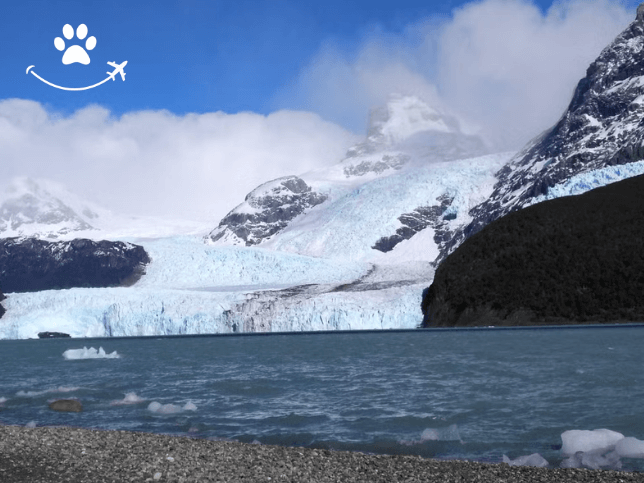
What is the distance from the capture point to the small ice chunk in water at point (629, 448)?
16875 millimetres

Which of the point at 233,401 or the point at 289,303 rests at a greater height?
the point at 289,303

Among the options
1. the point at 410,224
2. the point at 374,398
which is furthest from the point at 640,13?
the point at 374,398

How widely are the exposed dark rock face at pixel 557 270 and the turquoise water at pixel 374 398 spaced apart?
44378 millimetres

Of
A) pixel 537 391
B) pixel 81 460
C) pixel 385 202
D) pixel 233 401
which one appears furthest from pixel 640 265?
pixel 385 202

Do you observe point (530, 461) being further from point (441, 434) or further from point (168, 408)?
point (168, 408)

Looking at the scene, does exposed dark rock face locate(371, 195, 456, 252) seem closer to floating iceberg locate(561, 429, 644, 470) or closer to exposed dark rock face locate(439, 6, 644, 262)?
exposed dark rock face locate(439, 6, 644, 262)

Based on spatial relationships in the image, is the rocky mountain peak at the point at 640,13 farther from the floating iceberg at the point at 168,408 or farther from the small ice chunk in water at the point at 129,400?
the floating iceberg at the point at 168,408

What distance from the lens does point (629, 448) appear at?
17.0 meters

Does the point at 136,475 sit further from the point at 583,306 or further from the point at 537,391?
the point at 583,306

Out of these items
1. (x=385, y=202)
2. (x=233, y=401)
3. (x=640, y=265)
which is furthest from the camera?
(x=385, y=202)

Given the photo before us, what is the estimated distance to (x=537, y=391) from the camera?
28188 mm

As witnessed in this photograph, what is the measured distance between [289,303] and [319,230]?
99186mm

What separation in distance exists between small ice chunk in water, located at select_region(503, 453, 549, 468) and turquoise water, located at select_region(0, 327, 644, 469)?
0.37m

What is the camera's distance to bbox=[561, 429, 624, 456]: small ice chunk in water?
685 inches
